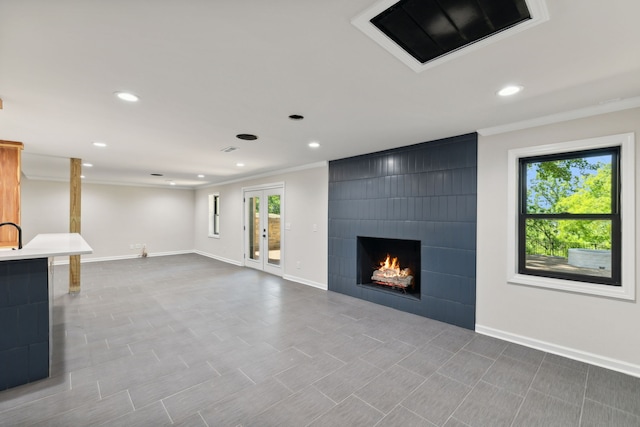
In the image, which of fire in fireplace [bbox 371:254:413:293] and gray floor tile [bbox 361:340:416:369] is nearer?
gray floor tile [bbox 361:340:416:369]

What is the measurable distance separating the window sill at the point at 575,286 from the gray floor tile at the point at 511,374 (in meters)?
0.79

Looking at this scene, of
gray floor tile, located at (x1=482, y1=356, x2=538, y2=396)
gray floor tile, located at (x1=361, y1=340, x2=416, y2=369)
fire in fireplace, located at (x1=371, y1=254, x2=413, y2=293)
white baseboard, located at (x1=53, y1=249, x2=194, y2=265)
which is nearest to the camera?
gray floor tile, located at (x1=482, y1=356, x2=538, y2=396)

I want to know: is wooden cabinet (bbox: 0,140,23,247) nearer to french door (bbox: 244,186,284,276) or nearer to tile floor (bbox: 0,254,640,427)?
tile floor (bbox: 0,254,640,427)

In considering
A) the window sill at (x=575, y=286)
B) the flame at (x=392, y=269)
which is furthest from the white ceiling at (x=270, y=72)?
the flame at (x=392, y=269)

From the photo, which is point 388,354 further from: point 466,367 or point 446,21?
point 446,21

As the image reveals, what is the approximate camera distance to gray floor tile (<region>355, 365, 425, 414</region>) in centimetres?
208

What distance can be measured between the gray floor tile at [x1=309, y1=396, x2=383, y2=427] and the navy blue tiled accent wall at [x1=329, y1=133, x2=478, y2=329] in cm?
202

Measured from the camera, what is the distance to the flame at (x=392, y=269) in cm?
443

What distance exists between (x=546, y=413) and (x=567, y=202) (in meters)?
1.95

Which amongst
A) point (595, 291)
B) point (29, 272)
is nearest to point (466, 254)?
point (595, 291)

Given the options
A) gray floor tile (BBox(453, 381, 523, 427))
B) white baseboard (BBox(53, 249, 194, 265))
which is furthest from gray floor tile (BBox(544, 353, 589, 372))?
white baseboard (BBox(53, 249, 194, 265))

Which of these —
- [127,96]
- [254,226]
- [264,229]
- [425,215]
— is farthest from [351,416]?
[254,226]

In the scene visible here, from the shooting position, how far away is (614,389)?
223cm

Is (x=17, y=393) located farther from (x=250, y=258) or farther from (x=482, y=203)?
(x=250, y=258)
